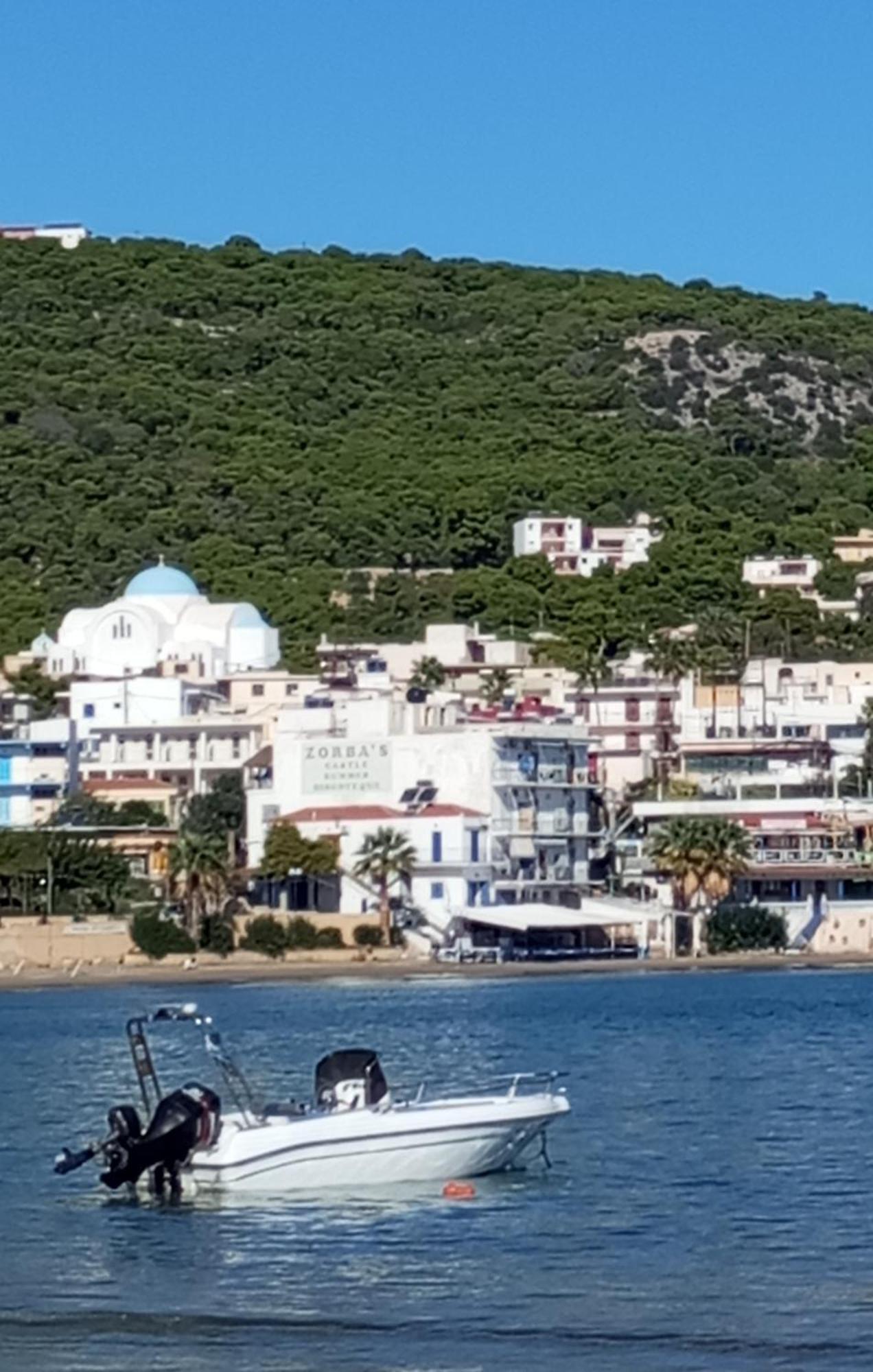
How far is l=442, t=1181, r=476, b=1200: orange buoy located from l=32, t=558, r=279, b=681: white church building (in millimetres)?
86114

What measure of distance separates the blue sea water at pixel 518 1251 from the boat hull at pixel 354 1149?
416mm

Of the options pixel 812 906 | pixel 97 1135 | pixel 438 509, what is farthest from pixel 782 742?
pixel 97 1135

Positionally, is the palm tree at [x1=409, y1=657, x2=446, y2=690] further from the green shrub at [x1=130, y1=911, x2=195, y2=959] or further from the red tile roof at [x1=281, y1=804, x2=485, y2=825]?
the green shrub at [x1=130, y1=911, x2=195, y2=959]

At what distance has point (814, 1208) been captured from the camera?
112 ft

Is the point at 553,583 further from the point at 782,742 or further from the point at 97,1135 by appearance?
the point at 97,1135

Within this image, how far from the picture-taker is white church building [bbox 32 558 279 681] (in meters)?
123

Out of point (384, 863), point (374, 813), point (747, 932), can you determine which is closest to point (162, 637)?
point (374, 813)

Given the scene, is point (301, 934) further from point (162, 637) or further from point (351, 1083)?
point (351, 1083)

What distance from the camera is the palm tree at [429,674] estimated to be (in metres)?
122

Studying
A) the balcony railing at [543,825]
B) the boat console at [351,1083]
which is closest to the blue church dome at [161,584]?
the balcony railing at [543,825]

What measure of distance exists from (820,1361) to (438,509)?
134833 millimetres

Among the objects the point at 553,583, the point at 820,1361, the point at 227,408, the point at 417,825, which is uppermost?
the point at 227,408

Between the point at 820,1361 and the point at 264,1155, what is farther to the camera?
the point at 264,1155

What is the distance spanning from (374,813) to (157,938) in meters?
10.00
